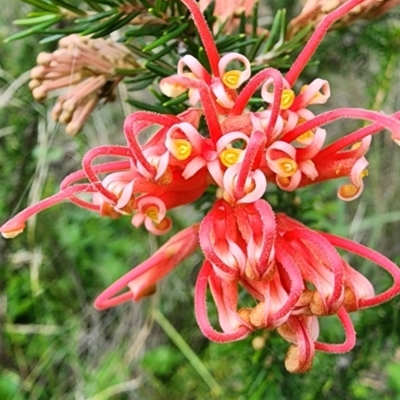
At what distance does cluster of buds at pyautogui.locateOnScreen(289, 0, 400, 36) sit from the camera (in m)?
0.46

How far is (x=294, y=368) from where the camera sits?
0.40 metres

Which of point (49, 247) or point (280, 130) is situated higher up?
point (280, 130)

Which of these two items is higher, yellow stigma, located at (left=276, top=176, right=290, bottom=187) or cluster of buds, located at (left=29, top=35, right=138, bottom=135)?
cluster of buds, located at (left=29, top=35, right=138, bottom=135)

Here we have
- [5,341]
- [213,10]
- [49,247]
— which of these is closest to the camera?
[213,10]

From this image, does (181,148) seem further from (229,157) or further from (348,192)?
(348,192)

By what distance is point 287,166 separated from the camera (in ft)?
1.31

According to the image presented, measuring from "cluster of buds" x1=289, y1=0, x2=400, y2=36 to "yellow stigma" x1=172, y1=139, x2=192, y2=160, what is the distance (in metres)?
0.16

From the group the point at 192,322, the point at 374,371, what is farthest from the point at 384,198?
the point at 192,322

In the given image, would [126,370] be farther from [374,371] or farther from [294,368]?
[294,368]

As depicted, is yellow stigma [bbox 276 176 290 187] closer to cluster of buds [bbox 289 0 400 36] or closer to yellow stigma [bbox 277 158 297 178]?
yellow stigma [bbox 277 158 297 178]

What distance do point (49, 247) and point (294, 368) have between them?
0.83 metres

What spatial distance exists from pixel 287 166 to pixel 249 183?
0.11 ft

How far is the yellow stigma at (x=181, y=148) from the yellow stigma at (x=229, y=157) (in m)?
0.02

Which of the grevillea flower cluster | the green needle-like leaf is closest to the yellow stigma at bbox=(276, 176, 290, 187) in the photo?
the grevillea flower cluster
